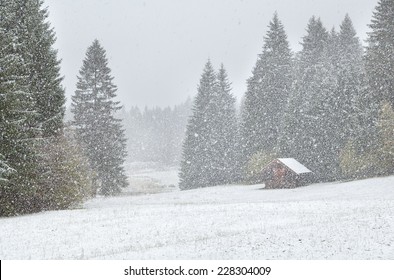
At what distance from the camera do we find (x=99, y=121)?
50.9 meters

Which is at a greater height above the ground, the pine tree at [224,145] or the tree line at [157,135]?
the tree line at [157,135]

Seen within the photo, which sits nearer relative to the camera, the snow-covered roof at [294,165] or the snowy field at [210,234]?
the snowy field at [210,234]

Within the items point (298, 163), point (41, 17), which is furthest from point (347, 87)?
point (41, 17)

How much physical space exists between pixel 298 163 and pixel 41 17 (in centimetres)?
3205

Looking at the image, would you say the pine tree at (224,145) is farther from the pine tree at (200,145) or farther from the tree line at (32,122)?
the tree line at (32,122)

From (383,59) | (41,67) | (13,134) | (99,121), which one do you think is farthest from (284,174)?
(13,134)

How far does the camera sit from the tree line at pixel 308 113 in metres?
46.2

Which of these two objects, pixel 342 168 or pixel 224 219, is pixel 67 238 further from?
pixel 342 168

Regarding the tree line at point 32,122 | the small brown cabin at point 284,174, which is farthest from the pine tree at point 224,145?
the tree line at point 32,122

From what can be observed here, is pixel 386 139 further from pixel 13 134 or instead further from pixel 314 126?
pixel 13 134

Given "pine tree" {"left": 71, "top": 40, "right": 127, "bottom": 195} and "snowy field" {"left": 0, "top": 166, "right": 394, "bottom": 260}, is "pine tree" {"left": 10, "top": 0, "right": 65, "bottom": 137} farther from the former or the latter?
"pine tree" {"left": 71, "top": 40, "right": 127, "bottom": 195}

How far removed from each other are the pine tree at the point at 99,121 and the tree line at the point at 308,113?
14.6 meters

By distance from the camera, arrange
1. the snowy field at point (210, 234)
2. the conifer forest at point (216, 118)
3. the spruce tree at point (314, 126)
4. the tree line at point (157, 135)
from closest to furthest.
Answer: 1. the snowy field at point (210, 234)
2. the conifer forest at point (216, 118)
3. the spruce tree at point (314, 126)
4. the tree line at point (157, 135)

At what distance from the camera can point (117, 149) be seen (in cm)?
5066
